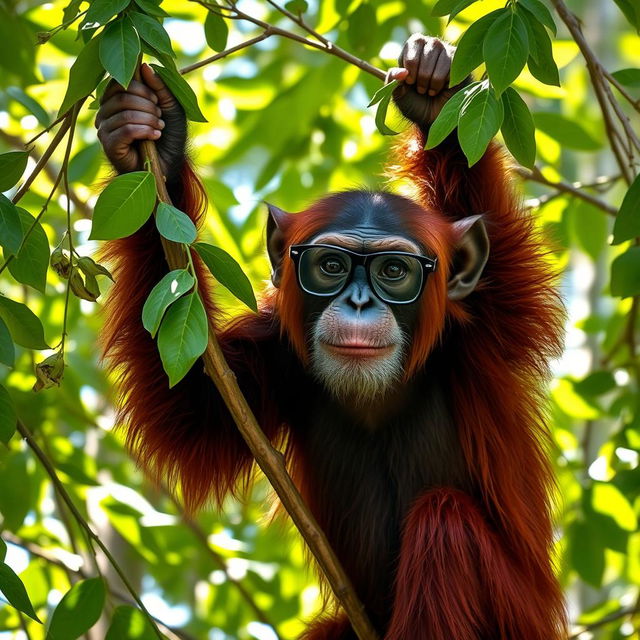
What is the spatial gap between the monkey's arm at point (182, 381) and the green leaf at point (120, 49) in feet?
3.80

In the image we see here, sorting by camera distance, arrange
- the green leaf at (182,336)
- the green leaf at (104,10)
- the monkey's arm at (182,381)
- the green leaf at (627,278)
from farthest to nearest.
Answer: the monkey's arm at (182,381) → the green leaf at (627,278) → the green leaf at (104,10) → the green leaf at (182,336)

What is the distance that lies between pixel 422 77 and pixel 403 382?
5.79ft

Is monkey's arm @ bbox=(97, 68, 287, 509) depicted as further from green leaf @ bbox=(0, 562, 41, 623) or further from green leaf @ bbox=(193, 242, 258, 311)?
green leaf @ bbox=(0, 562, 41, 623)

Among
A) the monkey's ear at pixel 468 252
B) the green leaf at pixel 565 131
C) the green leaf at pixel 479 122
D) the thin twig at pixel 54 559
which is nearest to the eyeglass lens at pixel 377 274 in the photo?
the monkey's ear at pixel 468 252

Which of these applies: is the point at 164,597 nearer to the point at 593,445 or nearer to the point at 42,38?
the point at 593,445

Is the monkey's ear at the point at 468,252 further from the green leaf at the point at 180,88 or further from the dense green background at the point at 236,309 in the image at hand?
the green leaf at the point at 180,88

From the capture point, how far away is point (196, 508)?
22.2 ft

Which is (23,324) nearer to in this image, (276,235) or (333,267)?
(333,267)

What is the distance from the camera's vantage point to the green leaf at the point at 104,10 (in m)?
4.40

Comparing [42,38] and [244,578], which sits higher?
[42,38]

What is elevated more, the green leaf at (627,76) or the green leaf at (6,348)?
the green leaf at (627,76)

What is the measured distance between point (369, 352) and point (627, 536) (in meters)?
2.76

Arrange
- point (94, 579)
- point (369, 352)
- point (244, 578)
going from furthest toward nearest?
point (244, 578) < point (369, 352) < point (94, 579)

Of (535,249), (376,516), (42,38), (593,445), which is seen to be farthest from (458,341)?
(593,445)
